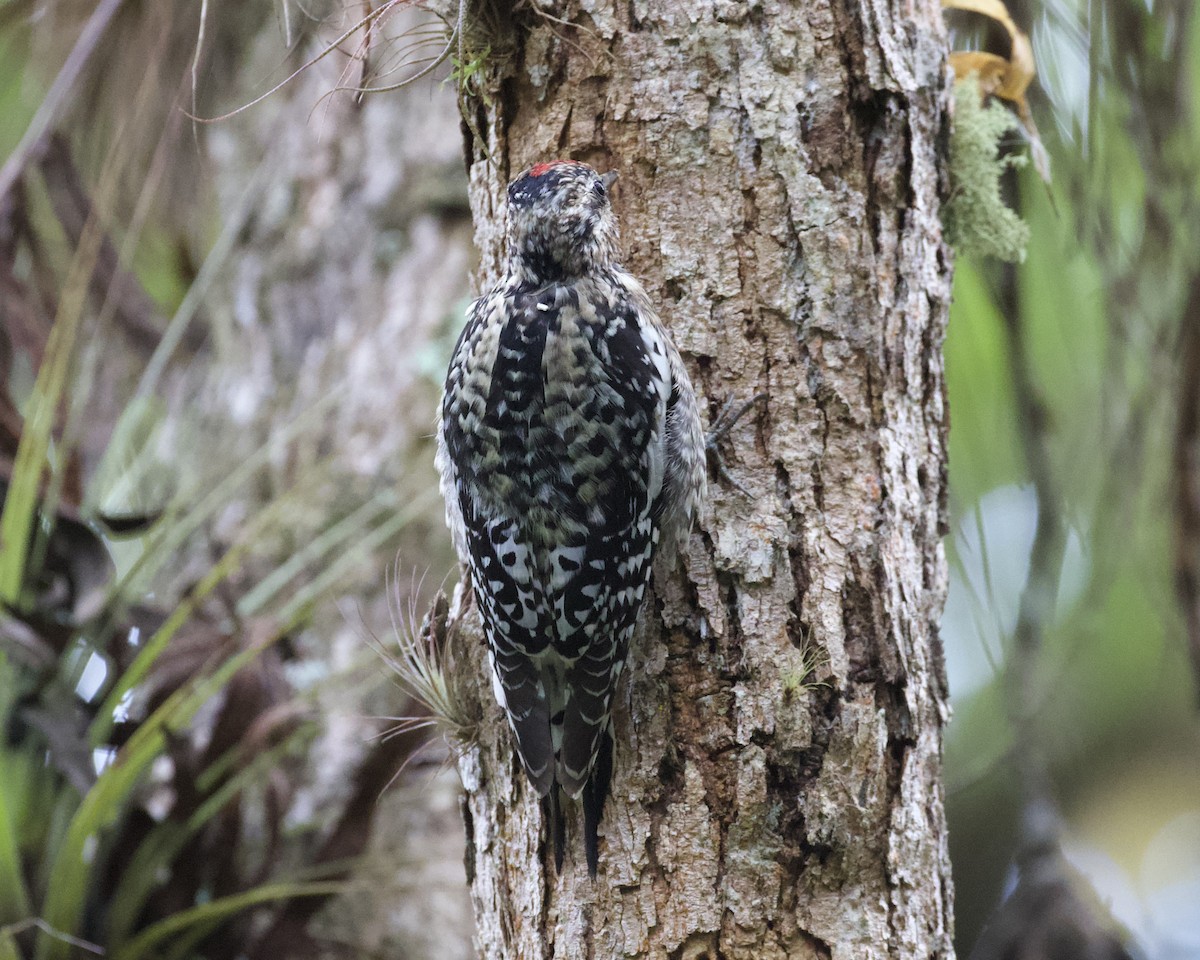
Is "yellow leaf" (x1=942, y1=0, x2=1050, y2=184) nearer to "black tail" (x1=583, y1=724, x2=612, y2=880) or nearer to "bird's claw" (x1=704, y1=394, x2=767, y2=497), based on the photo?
"bird's claw" (x1=704, y1=394, x2=767, y2=497)

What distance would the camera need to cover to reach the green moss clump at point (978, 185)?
7.49 ft

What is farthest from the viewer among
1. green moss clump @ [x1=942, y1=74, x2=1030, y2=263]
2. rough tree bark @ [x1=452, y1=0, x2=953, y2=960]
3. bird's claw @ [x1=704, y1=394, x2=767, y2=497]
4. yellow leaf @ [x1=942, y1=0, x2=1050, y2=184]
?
yellow leaf @ [x1=942, y1=0, x2=1050, y2=184]

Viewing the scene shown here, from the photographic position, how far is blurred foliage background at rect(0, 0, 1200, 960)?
98.9 inches

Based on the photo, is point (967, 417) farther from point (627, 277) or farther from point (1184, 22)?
point (627, 277)

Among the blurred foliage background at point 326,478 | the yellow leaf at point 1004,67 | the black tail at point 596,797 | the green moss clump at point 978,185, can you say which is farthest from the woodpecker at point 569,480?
the yellow leaf at point 1004,67

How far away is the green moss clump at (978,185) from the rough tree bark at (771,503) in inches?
5.2

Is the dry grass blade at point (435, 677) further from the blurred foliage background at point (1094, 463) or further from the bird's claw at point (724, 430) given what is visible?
the blurred foliage background at point (1094, 463)

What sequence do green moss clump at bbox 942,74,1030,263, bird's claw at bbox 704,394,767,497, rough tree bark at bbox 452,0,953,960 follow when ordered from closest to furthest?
rough tree bark at bbox 452,0,953,960
bird's claw at bbox 704,394,767,497
green moss clump at bbox 942,74,1030,263

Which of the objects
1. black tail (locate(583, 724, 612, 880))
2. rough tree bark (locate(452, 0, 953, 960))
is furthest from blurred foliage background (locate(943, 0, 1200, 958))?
black tail (locate(583, 724, 612, 880))

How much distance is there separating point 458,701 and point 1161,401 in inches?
67.1

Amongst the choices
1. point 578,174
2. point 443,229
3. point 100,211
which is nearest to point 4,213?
point 100,211

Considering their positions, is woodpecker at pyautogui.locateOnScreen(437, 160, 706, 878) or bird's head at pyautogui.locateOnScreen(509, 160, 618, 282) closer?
woodpecker at pyautogui.locateOnScreen(437, 160, 706, 878)

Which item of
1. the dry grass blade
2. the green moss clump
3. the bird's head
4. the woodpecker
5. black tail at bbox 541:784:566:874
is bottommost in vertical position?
black tail at bbox 541:784:566:874

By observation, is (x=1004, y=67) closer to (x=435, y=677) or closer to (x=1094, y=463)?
(x=1094, y=463)
